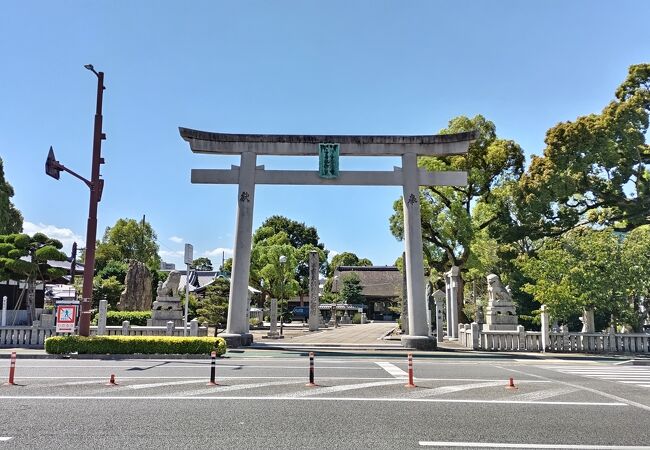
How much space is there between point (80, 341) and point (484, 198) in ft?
71.1

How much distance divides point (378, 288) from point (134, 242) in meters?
33.5

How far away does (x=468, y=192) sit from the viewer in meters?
29.3

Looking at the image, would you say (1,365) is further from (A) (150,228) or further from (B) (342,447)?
(A) (150,228)

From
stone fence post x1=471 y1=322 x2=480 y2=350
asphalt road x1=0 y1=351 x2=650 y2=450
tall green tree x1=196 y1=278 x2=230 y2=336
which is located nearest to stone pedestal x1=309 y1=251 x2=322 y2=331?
tall green tree x1=196 y1=278 x2=230 y2=336

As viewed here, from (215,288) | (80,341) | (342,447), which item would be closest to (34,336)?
(80,341)

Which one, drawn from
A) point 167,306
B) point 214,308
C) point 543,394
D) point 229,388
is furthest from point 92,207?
point 543,394

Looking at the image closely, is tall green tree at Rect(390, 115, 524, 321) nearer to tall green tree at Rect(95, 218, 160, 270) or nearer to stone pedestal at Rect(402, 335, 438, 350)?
stone pedestal at Rect(402, 335, 438, 350)

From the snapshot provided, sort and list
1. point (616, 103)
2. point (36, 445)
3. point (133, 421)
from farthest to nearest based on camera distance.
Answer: point (616, 103) → point (133, 421) → point (36, 445)

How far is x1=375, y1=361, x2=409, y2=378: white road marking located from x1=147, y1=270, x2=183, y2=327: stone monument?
995 cm

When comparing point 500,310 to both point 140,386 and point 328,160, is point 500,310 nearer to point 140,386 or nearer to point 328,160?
point 328,160

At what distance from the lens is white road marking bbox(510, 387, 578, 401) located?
9766 mm

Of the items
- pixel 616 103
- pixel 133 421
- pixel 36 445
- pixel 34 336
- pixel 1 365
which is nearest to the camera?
pixel 36 445

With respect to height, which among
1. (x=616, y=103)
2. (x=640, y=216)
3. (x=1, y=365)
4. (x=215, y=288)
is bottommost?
(x=1, y=365)

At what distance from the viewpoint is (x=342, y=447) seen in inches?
247
